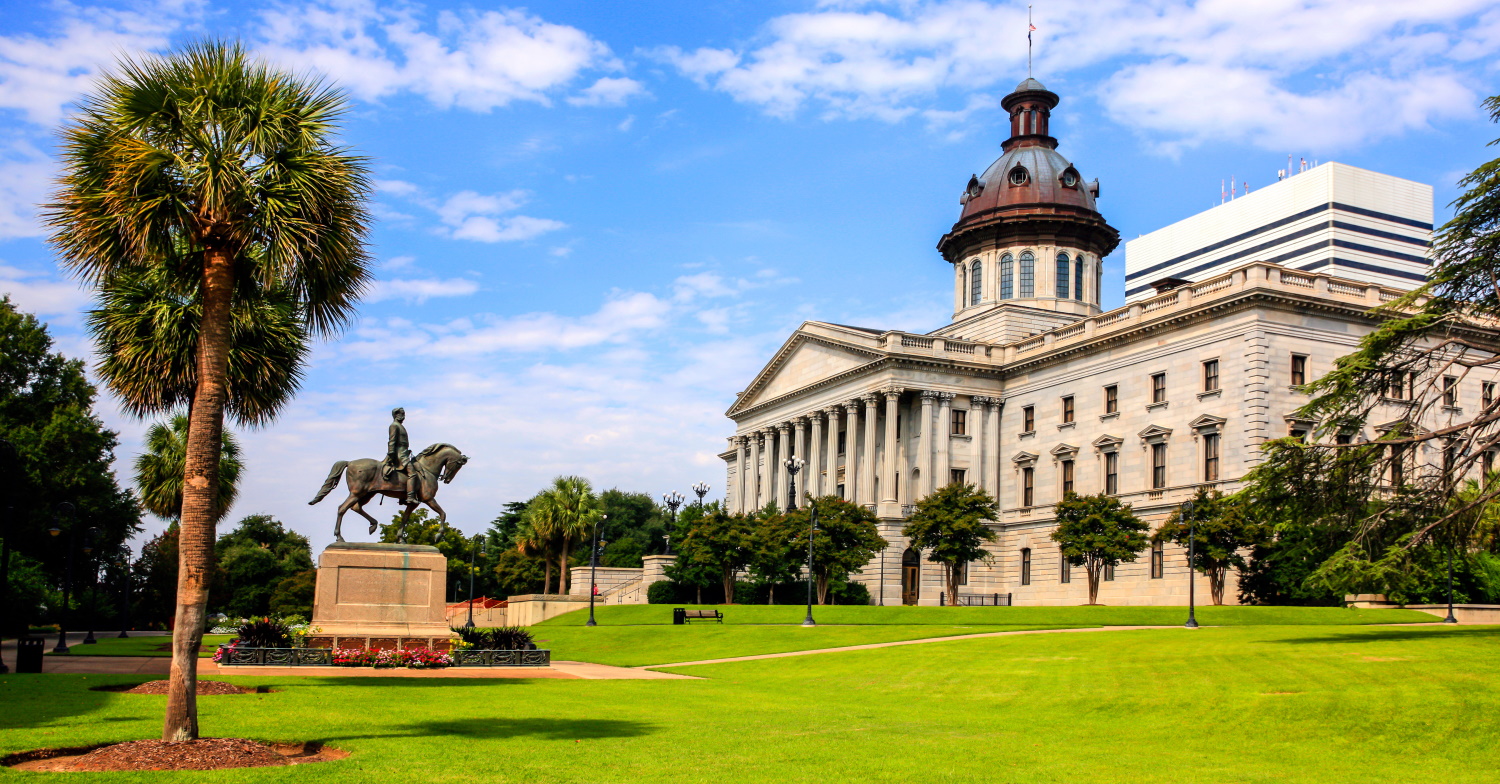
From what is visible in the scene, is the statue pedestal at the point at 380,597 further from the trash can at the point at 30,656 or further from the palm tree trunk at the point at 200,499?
the palm tree trunk at the point at 200,499

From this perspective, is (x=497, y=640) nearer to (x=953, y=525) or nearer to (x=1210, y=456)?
(x=953, y=525)

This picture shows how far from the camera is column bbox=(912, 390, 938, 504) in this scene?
75500mm

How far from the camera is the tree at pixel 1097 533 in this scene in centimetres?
5672

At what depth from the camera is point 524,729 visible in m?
16.8

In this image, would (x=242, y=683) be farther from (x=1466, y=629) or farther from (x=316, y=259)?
(x=1466, y=629)

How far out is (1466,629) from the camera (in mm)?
33781

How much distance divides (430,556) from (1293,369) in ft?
145

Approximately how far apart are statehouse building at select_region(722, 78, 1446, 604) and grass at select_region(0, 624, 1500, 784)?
3172 centimetres

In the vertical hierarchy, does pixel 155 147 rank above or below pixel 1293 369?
below

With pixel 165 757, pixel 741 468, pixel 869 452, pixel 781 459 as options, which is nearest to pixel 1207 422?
pixel 869 452

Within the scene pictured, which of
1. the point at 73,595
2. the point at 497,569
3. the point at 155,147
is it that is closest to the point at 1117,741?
the point at 155,147

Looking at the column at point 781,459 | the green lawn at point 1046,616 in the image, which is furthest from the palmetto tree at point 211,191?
the column at point 781,459

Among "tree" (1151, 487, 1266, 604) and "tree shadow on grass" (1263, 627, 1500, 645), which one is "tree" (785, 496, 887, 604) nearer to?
"tree" (1151, 487, 1266, 604)

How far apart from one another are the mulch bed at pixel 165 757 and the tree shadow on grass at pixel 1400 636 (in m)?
25.0
